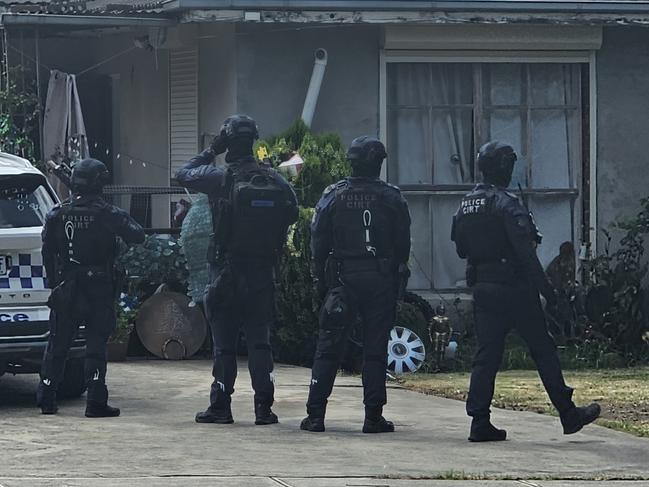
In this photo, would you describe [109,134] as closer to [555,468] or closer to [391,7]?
[391,7]

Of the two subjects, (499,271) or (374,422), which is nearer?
(499,271)

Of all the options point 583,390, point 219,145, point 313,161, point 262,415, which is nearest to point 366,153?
point 219,145

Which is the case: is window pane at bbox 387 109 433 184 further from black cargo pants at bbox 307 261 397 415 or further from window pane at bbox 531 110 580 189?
black cargo pants at bbox 307 261 397 415

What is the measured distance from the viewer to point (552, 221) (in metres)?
15.4

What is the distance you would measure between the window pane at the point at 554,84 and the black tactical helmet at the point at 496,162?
226 inches

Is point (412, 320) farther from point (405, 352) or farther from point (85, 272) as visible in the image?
point (85, 272)

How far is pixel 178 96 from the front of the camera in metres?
16.0

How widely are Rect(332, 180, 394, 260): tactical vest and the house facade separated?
4.64 m

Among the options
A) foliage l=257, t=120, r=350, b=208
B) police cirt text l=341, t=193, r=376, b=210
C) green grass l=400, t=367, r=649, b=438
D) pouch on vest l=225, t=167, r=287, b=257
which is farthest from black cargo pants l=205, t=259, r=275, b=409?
foliage l=257, t=120, r=350, b=208

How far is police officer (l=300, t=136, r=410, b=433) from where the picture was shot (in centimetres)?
979

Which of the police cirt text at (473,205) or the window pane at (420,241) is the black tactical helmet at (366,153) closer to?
the police cirt text at (473,205)

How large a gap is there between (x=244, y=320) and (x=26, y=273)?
160 centimetres

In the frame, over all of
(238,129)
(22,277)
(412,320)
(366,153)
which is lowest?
(412,320)

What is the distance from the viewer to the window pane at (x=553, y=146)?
50.2 feet
